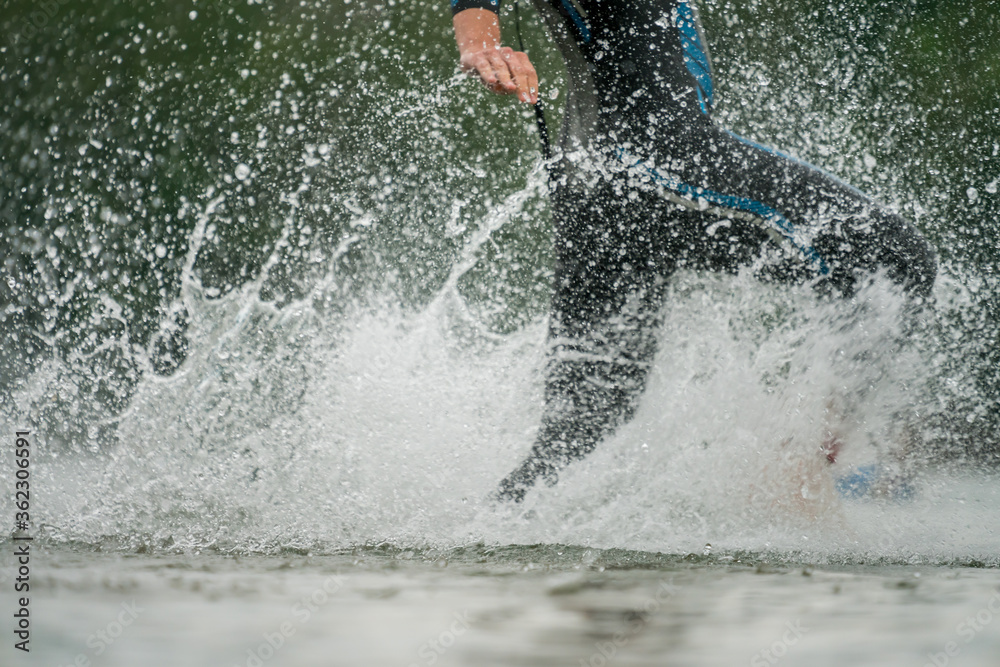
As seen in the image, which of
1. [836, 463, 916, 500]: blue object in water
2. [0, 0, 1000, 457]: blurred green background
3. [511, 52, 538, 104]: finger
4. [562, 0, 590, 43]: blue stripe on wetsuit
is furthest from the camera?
[0, 0, 1000, 457]: blurred green background

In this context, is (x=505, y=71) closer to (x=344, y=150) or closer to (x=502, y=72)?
(x=502, y=72)

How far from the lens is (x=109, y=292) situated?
494cm

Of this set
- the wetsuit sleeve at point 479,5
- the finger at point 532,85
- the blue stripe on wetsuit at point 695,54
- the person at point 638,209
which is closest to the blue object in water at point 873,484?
the person at point 638,209

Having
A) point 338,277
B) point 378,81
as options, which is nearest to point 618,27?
point 338,277

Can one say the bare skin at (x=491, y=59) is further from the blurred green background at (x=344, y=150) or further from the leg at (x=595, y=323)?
the blurred green background at (x=344, y=150)

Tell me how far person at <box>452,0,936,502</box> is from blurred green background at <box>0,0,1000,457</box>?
1.60 m

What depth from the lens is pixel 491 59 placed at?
1239mm

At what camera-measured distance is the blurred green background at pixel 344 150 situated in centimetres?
384

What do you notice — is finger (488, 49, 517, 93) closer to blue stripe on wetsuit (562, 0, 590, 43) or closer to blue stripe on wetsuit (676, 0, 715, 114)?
blue stripe on wetsuit (562, 0, 590, 43)

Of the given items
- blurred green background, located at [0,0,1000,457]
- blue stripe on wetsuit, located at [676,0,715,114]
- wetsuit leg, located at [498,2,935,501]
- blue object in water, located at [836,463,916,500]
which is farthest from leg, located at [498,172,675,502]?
blurred green background, located at [0,0,1000,457]

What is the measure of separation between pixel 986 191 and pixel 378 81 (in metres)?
3.26

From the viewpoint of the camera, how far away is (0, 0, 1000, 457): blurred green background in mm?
3838

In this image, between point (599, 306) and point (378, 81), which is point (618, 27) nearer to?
point (599, 306)

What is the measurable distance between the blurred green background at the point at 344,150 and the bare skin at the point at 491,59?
6.03ft
